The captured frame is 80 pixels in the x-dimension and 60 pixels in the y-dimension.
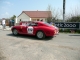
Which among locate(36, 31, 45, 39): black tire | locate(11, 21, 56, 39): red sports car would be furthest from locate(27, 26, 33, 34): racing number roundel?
locate(36, 31, 45, 39): black tire

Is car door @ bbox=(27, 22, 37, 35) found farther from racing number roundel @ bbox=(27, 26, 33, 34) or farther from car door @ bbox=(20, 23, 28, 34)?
car door @ bbox=(20, 23, 28, 34)

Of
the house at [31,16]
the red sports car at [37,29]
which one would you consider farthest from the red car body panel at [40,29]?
the house at [31,16]

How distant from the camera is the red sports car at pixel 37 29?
8.69 metres

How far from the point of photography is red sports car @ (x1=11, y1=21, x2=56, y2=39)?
8688 millimetres

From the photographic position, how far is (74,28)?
13977 mm

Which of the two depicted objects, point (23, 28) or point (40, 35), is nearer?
point (40, 35)

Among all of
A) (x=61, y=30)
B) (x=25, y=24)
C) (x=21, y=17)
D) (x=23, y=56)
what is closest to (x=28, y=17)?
(x=21, y=17)

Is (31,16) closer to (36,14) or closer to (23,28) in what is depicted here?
(36,14)

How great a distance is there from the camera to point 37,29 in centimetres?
907

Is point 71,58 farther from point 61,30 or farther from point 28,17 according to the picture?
point 28,17

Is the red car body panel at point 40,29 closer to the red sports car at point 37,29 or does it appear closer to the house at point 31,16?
the red sports car at point 37,29

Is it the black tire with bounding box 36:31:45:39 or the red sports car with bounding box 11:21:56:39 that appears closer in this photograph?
the red sports car with bounding box 11:21:56:39

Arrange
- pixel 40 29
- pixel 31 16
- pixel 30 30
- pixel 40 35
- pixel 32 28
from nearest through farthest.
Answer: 1. pixel 40 29
2. pixel 40 35
3. pixel 32 28
4. pixel 30 30
5. pixel 31 16

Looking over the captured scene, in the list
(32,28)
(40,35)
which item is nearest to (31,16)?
(32,28)
